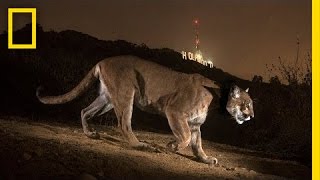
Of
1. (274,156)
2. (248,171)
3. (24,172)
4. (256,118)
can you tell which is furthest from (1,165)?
(256,118)

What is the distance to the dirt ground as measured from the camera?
7.97 meters

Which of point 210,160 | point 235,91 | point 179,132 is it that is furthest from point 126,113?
point 235,91

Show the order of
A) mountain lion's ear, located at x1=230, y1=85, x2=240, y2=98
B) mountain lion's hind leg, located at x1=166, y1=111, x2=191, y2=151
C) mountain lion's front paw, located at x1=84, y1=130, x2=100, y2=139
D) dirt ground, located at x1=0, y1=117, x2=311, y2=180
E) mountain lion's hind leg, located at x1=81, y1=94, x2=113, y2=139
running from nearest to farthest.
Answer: dirt ground, located at x1=0, y1=117, x2=311, y2=180
mountain lion's hind leg, located at x1=166, y1=111, x2=191, y2=151
mountain lion's ear, located at x1=230, y1=85, x2=240, y2=98
mountain lion's front paw, located at x1=84, y1=130, x2=100, y2=139
mountain lion's hind leg, located at x1=81, y1=94, x2=113, y2=139

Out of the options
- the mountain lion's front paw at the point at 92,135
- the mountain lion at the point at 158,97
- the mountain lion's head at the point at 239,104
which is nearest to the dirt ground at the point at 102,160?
the mountain lion's front paw at the point at 92,135

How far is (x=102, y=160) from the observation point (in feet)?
27.7

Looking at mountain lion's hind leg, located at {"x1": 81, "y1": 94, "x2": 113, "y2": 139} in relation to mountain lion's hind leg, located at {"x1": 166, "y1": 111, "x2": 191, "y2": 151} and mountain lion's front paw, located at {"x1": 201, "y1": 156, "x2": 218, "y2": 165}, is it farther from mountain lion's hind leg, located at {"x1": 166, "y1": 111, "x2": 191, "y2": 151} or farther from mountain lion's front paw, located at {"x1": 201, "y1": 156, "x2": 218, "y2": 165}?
mountain lion's front paw, located at {"x1": 201, "y1": 156, "x2": 218, "y2": 165}

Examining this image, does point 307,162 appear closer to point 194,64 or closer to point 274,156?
point 274,156

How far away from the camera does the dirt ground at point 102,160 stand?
797cm

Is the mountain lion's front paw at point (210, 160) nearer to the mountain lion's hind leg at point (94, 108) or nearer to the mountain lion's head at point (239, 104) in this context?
the mountain lion's head at point (239, 104)

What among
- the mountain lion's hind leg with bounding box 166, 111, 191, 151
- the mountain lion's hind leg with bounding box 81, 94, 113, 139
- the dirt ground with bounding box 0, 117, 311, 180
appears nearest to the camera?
the dirt ground with bounding box 0, 117, 311, 180

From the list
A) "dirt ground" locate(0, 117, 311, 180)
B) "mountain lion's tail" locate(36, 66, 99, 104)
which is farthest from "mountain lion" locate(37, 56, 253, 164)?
"dirt ground" locate(0, 117, 311, 180)

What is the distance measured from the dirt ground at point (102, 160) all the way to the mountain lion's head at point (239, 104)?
38.7 inches

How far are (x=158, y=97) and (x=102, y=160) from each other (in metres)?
2.29

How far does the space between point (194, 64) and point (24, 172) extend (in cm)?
1134
